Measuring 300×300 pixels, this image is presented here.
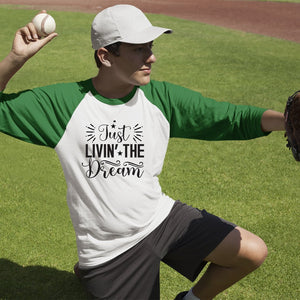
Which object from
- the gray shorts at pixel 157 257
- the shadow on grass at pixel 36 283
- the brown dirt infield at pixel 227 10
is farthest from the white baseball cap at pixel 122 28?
the brown dirt infield at pixel 227 10

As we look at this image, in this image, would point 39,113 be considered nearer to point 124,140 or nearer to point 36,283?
point 124,140

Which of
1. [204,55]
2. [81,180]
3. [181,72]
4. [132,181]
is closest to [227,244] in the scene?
[132,181]

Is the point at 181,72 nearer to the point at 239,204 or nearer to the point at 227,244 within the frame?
the point at 239,204

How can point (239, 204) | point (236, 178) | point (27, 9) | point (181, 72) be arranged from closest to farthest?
1. point (239, 204)
2. point (236, 178)
3. point (181, 72)
4. point (27, 9)

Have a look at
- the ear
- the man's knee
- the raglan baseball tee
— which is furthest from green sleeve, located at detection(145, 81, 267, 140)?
the man's knee

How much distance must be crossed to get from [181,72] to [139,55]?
24.1 feet

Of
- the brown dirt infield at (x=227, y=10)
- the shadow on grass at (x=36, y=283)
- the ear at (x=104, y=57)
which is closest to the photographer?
the ear at (x=104, y=57)

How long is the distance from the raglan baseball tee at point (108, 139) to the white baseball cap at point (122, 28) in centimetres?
30

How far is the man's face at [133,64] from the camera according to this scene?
308cm

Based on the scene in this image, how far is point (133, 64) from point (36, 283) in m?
2.03

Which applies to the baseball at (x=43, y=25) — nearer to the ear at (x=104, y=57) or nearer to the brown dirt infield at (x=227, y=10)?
the ear at (x=104, y=57)

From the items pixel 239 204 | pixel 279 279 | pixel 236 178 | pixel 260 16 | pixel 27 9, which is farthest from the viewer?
pixel 260 16

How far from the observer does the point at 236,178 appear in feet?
19.7

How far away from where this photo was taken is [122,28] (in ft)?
10.1
